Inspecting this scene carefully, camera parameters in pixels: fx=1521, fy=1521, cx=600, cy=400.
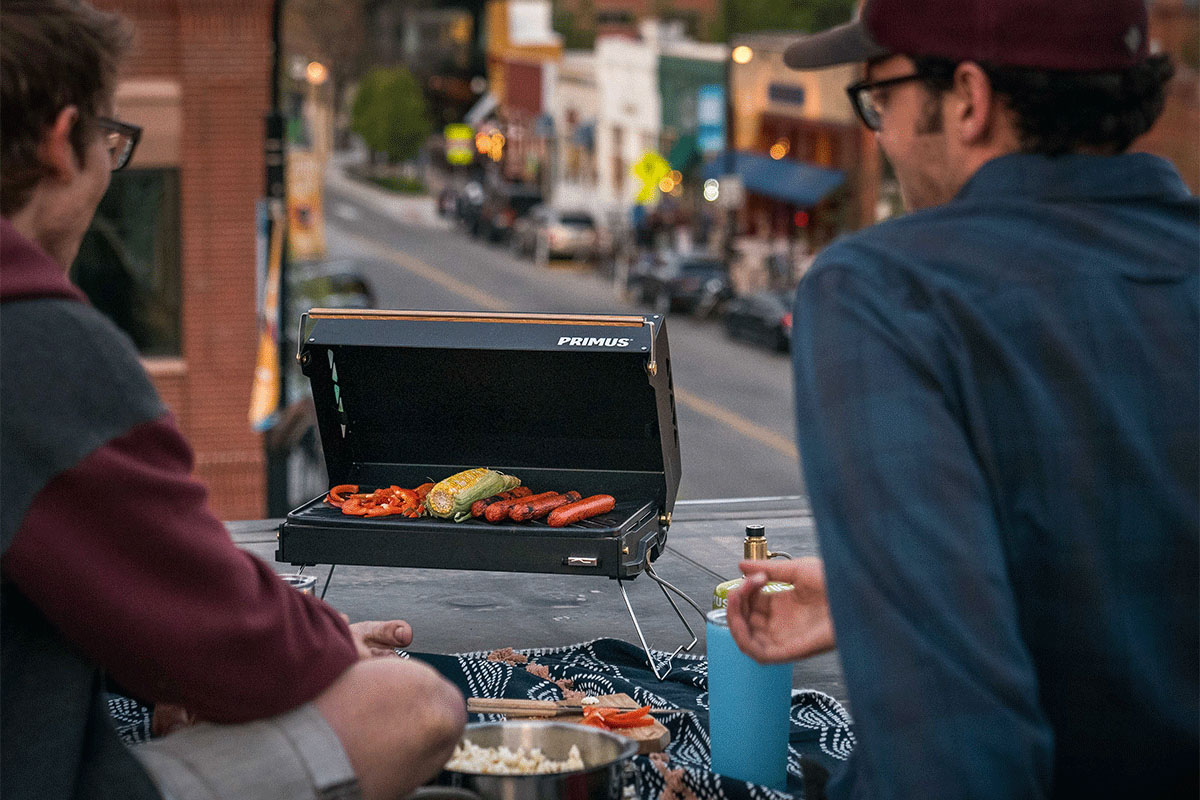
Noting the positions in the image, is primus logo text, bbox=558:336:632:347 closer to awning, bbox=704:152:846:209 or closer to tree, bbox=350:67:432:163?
awning, bbox=704:152:846:209

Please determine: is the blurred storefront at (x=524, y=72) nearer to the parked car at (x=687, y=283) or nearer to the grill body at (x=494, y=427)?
the parked car at (x=687, y=283)

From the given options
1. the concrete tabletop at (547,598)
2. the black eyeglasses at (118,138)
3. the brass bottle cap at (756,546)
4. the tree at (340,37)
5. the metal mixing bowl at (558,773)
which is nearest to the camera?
the black eyeglasses at (118,138)

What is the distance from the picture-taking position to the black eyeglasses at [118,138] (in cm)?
243

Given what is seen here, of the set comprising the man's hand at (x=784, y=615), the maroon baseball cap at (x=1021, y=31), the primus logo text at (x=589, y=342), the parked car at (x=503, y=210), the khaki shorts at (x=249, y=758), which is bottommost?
the parked car at (x=503, y=210)

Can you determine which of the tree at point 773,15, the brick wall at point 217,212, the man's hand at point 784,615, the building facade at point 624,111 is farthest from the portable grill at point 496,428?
the building facade at point 624,111

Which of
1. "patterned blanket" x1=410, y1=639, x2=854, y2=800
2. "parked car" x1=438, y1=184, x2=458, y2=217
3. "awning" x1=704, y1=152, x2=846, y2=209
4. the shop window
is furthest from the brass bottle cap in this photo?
"parked car" x1=438, y1=184, x2=458, y2=217

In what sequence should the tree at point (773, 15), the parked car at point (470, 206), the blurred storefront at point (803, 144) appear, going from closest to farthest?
the blurred storefront at point (803, 144) < the tree at point (773, 15) < the parked car at point (470, 206)

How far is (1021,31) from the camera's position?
201cm

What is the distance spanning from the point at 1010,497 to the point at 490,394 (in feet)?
12.0

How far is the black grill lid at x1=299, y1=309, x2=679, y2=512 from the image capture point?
16.9 ft

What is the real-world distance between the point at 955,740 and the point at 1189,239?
0.80m

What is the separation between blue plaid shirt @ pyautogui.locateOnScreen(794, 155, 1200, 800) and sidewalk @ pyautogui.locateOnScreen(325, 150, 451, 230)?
6245cm

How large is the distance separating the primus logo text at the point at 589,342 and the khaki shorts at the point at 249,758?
2671mm

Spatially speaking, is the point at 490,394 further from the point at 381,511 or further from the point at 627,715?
the point at 627,715
